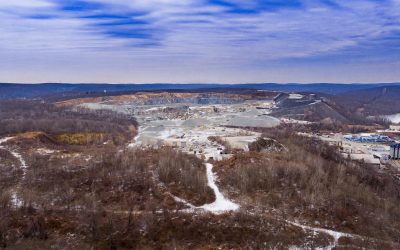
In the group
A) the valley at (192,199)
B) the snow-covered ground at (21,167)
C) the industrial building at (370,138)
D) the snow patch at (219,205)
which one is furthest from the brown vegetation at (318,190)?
the industrial building at (370,138)

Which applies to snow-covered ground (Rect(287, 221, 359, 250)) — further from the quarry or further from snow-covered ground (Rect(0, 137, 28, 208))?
snow-covered ground (Rect(0, 137, 28, 208))

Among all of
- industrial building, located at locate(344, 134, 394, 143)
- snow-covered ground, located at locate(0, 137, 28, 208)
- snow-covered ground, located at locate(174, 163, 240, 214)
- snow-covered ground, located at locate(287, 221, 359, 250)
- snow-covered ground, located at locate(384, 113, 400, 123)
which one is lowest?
snow-covered ground, located at locate(384, 113, 400, 123)

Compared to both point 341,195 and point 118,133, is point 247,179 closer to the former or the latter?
point 341,195

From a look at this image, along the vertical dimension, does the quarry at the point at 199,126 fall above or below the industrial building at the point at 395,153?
above

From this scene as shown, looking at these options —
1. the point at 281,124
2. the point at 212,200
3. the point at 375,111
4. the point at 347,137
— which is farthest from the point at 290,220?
the point at 375,111

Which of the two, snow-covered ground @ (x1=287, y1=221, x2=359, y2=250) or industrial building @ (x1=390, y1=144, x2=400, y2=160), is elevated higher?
snow-covered ground @ (x1=287, y1=221, x2=359, y2=250)

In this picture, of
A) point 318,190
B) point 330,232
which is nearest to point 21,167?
point 318,190

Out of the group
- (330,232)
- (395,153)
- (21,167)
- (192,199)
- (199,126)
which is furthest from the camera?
(199,126)

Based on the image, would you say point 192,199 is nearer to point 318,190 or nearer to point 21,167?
point 318,190

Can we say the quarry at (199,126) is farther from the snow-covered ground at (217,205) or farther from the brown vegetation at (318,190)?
the snow-covered ground at (217,205)

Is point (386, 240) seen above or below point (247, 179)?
below

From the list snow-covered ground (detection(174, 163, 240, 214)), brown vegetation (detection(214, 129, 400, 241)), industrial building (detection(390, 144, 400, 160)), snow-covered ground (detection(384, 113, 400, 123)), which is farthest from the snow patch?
snow-covered ground (detection(384, 113, 400, 123))
